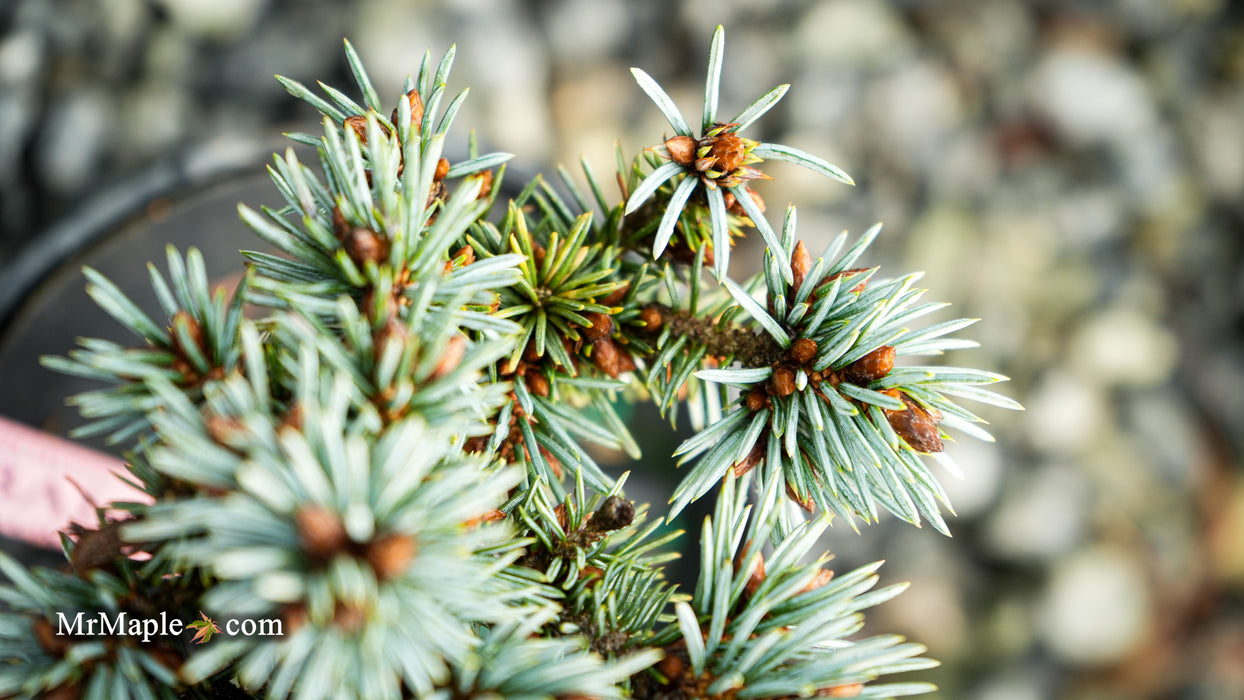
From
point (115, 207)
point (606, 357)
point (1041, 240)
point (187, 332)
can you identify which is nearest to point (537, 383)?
point (606, 357)

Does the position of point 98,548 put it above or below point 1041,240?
below

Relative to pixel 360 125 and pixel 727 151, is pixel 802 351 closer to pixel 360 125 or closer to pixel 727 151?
pixel 727 151

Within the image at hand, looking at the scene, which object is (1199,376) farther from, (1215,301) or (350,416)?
(350,416)

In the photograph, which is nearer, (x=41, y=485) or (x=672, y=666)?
(x=672, y=666)

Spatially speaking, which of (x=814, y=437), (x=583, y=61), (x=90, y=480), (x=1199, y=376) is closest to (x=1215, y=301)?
(x=1199, y=376)

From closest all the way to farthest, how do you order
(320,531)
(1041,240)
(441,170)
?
(320,531) < (441,170) < (1041,240)

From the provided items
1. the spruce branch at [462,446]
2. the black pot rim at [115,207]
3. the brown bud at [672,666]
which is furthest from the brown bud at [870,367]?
the black pot rim at [115,207]
